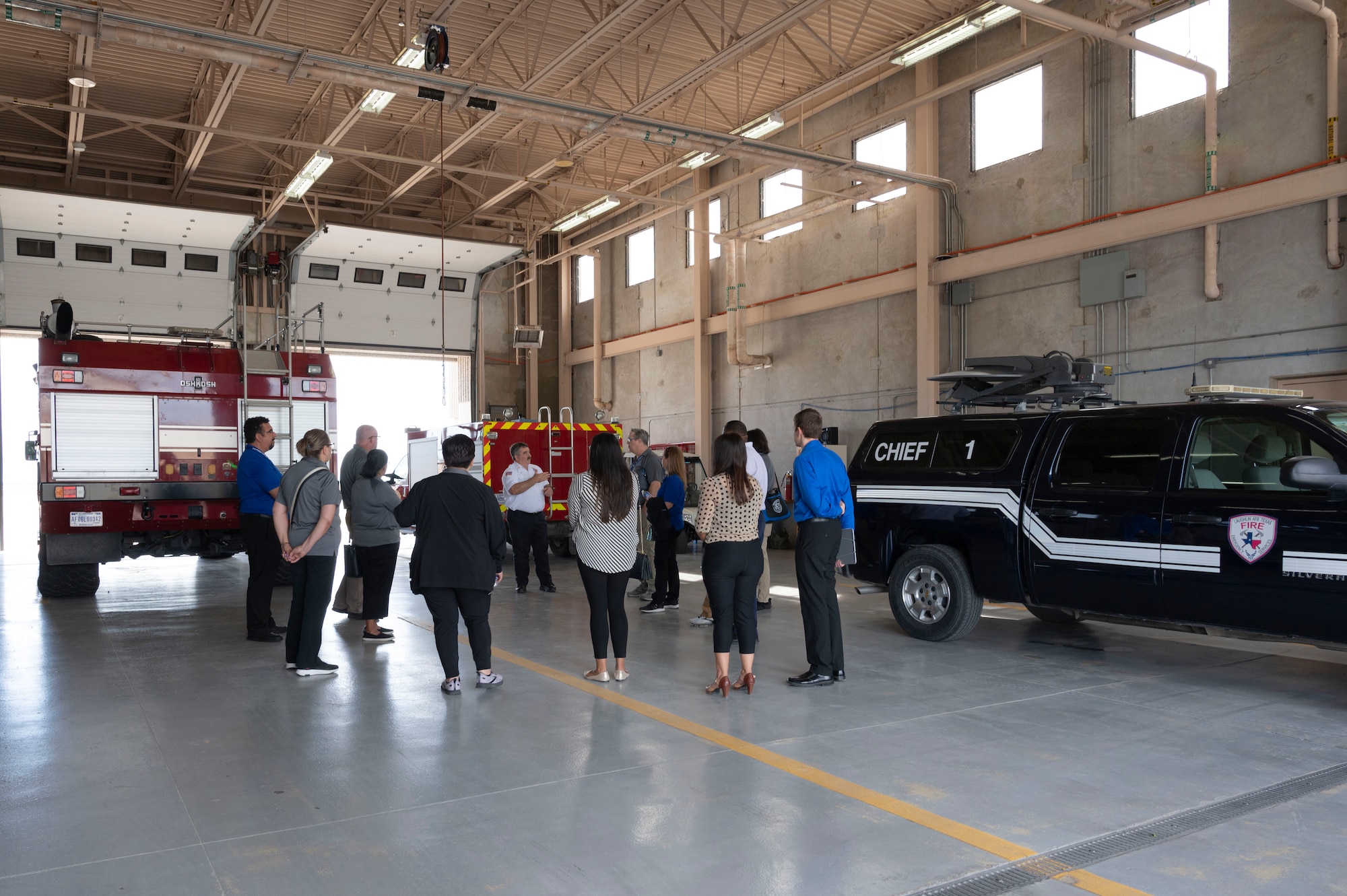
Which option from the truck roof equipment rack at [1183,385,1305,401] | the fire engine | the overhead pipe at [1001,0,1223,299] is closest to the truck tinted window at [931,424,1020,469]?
the truck roof equipment rack at [1183,385,1305,401]

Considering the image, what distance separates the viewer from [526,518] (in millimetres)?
11453

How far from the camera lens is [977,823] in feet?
13.2

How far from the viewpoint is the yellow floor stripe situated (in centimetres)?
348

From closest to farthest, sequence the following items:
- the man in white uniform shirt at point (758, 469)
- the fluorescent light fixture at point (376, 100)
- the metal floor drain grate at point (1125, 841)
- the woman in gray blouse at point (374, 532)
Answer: the metal floor drain grate at point (1125, 841) < the man in white uniform shirt at point (758, 469) < the woman in gray blouse at point (374, 532) < the fluorescent light fixture at point (376, 100)

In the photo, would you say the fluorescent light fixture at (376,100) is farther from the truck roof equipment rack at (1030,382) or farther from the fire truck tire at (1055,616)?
the fire truck tire at (1055,616)

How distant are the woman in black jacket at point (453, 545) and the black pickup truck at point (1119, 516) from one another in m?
3.55

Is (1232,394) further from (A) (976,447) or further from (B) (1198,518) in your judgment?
(A) (976,447)

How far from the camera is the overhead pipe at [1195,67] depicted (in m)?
10.5

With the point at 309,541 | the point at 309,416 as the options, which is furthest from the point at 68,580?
the point at 309,541

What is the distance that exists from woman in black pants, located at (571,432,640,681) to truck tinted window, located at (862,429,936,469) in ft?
9.31

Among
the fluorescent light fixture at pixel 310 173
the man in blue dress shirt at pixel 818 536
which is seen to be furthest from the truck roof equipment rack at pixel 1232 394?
the fluorescent light fixture at pixel 310 173

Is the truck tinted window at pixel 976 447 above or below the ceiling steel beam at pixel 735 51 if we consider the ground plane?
below

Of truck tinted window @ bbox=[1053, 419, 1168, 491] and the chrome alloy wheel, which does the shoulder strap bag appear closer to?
the chrome alloy wheel

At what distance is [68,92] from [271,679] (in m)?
15.1
